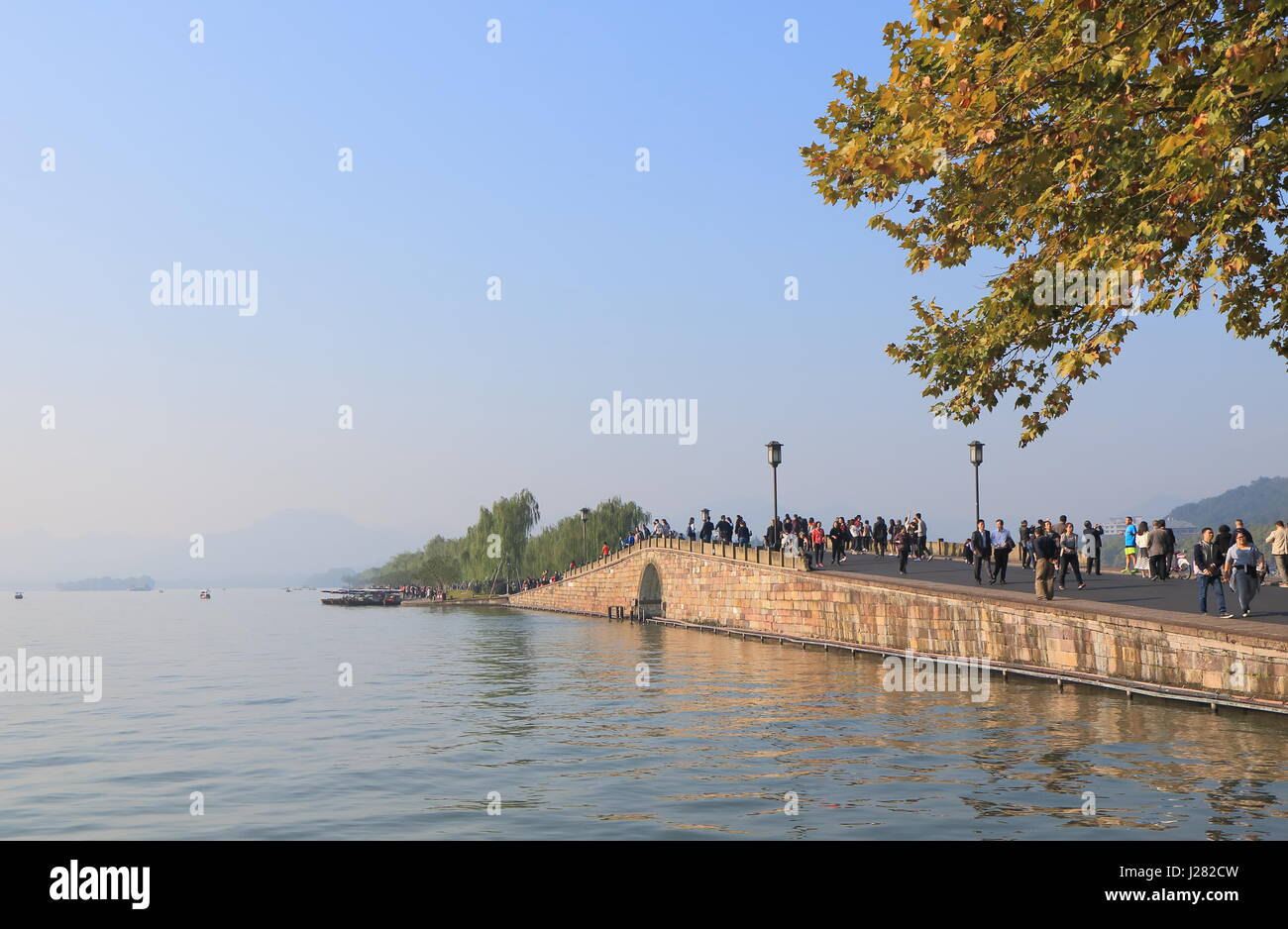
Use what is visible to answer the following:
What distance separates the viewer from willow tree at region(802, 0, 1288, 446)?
33.1 feet

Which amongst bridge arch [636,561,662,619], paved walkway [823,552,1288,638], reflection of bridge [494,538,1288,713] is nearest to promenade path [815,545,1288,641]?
paved walkway [823,552,1288,638]

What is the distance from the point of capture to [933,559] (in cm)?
3956

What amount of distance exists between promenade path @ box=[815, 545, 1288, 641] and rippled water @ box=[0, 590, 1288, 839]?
1934 millimetres

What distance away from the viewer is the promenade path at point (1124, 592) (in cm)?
1831

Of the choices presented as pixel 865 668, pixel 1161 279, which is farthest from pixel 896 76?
pixel 865 668

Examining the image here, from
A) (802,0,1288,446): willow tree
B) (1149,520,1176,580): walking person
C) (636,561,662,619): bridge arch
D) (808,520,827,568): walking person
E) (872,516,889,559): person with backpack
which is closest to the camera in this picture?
(802,0,1288,446): willow tree

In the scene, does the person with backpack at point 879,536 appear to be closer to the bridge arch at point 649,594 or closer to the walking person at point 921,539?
the walking person at point 921,539

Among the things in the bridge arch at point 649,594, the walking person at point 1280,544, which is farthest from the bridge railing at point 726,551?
the walking person at point 1280,544

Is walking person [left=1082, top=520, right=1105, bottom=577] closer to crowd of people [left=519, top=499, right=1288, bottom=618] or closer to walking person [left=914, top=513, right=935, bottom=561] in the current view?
crowd of people [left=519, top=499, right=1288, bottom=618]

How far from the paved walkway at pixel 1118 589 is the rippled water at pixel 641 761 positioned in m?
2.78

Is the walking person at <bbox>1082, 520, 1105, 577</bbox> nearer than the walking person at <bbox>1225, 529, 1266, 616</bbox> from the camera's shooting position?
No

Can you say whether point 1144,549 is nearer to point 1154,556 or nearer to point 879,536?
point 1154,556

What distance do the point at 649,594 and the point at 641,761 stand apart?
1712 inches

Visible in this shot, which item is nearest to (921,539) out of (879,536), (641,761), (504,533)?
(879,536)
